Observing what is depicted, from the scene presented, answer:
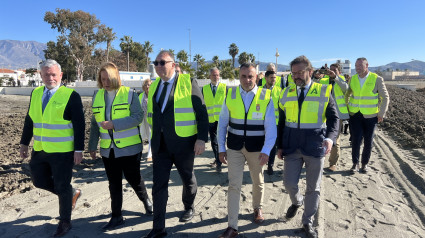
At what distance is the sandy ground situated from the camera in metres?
3.31

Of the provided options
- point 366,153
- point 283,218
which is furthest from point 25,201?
point 366,153

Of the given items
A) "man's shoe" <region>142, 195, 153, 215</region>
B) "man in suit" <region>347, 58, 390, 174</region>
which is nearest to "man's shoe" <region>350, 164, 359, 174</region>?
"man in suit" <region>347, 58, 390, 174</region>

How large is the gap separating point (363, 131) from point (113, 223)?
4819 mm

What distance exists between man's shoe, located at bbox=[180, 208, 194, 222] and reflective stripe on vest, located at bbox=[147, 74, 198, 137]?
1184 millimetres

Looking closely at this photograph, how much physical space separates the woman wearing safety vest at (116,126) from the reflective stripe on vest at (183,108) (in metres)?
0.30

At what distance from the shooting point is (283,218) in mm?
3594

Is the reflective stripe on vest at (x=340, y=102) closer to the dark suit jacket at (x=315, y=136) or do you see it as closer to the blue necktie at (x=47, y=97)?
the dark suit jacket at (x=315, y=136)

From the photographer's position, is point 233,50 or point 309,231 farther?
point 233,50

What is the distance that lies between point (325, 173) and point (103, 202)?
13.9ft

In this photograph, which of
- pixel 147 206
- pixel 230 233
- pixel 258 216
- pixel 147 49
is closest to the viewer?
pixel 230 233

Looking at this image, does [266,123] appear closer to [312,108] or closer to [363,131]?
[312,108]

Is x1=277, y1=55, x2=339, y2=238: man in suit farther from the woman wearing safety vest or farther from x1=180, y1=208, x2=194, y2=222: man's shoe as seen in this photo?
the woman wearing safety vest

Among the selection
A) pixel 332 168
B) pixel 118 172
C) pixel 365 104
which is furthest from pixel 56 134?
pixel 365 104

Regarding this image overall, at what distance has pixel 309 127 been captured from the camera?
3.07 meters
